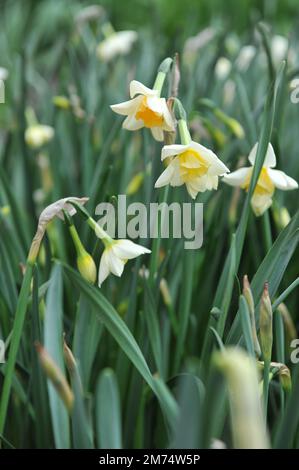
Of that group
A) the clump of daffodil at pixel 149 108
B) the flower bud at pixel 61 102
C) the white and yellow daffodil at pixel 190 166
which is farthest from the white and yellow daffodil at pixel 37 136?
the white and yellow daffodil at pixel 190 166

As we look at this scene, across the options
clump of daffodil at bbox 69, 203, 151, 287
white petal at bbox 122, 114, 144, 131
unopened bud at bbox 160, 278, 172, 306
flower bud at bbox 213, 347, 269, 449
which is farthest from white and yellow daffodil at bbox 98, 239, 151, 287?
flower bud at bbox 213, 347, 269, 449

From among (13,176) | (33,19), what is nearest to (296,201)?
(13,176)

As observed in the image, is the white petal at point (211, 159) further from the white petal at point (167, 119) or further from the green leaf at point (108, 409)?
the green leaf at point (108, 409)

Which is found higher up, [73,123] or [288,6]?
Result: [288,6]

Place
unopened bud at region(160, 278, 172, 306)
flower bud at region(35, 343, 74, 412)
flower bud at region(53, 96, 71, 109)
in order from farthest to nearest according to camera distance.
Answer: flower bud at region(53, 96, 71, 109) → unopened bud at region(160, 278, 172, 306) → flower bud at region(35, 343, 74, 412)

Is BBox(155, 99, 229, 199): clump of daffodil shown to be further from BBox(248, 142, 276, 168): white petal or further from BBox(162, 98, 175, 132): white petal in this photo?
BBox(248, 142, 276, 168): white petal
